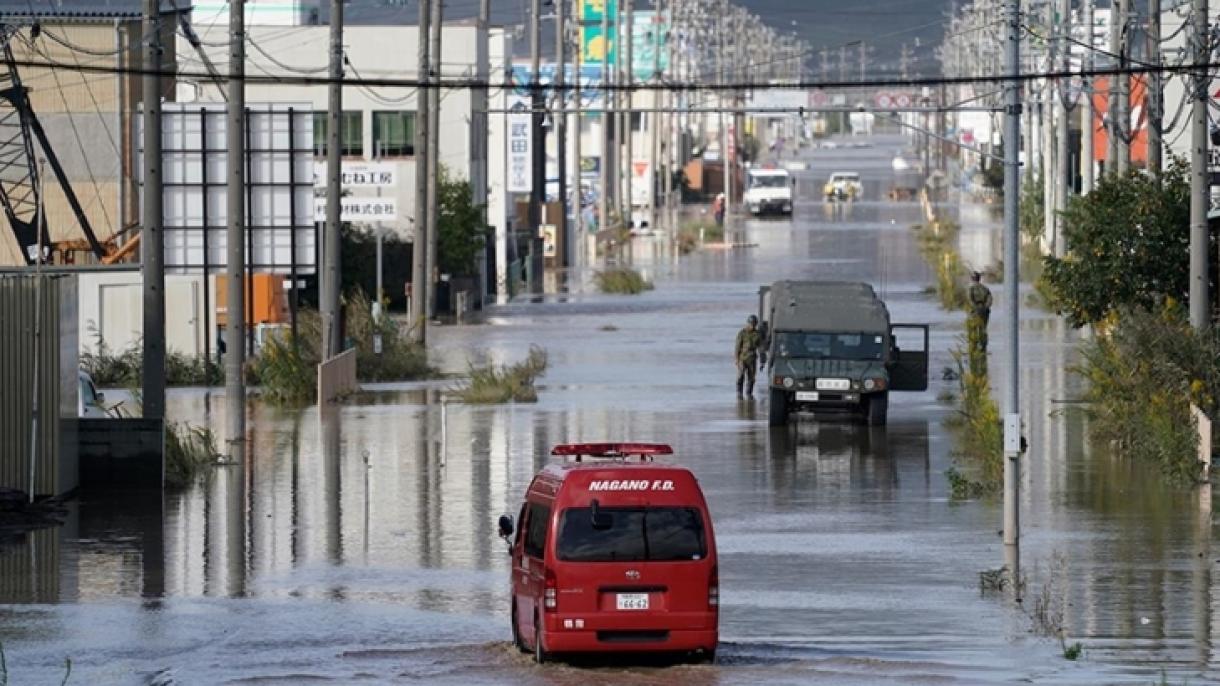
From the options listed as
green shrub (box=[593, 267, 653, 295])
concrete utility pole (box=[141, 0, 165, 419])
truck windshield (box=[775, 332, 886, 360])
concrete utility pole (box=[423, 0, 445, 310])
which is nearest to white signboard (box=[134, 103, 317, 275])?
concrete utility pole (box=[141, 0, 165, 419])

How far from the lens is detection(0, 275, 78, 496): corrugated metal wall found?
29.3 m

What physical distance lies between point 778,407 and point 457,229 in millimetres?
31531

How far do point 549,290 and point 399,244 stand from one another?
31.0 ft

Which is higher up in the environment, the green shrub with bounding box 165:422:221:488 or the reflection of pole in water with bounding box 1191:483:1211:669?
the green shrub with bounding box 165:422:221:488

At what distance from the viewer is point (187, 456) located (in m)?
33.2

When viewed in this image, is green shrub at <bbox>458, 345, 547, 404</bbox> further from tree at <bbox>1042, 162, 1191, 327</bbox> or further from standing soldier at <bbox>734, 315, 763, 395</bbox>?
tree at <bbox>1042, 162, 1191, 327</bbox>

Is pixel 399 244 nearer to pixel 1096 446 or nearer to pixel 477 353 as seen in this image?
pixel 477 353

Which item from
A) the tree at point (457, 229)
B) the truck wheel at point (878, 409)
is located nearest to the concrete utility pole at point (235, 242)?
the truck wheel at point (878, 409)

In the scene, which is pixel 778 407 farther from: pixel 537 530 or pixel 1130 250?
pixel 537 530

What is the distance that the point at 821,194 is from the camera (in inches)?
6220

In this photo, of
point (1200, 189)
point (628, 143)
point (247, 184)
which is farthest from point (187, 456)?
point (628, 143)

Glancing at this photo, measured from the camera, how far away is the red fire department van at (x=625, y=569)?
18.1m

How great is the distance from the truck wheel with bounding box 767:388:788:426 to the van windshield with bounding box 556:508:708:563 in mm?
19656

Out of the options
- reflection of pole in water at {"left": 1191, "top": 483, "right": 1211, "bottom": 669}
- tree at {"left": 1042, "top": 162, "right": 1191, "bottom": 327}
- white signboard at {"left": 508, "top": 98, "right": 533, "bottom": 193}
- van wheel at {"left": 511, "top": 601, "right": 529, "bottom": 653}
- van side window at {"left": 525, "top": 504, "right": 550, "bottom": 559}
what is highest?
white signboard at {"left": 508, "top": 98, "right": 533, "bottom": 193}
